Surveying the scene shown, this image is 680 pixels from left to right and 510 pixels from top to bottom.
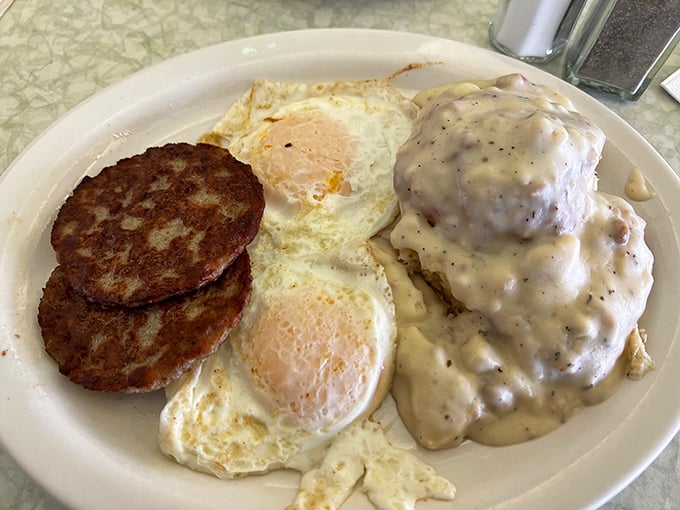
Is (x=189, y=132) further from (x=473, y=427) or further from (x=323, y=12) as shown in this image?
(x=473, y=427)

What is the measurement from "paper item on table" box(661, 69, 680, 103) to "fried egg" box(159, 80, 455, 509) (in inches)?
50.4

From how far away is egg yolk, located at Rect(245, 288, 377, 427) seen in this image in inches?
49.3

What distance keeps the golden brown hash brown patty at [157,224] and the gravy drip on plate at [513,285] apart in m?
0.45

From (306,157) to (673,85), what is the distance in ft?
4.94

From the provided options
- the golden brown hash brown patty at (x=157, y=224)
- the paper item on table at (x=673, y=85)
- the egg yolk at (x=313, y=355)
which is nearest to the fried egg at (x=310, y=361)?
the egg yolk at (x=313, y=355)

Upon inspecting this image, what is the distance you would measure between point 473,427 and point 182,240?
80 cm

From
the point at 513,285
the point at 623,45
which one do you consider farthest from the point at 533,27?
the point at 513,285

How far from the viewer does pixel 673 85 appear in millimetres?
2139

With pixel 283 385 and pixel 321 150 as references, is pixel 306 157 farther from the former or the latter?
pixel 283 385

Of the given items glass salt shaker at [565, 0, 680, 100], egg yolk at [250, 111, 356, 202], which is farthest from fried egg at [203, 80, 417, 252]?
glass salt shaker at [565, 0, 680, 100]

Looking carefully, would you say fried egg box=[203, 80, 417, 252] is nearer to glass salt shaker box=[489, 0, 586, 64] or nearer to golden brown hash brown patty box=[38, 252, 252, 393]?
golden brown hash brown patty box=[38, 252, 252, 393]

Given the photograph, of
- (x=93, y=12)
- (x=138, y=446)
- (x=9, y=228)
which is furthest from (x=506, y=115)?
(x=93, y=12)

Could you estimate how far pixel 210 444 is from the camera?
1.25 m

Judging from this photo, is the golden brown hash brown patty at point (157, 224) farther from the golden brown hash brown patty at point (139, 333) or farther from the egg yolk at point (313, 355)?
the egg yolk at point (313, 355)
